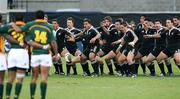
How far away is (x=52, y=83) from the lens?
19.7 m

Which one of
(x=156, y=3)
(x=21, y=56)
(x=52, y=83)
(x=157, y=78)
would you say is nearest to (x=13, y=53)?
(x=21, y=56)

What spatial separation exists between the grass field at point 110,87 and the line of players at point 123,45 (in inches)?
20.9

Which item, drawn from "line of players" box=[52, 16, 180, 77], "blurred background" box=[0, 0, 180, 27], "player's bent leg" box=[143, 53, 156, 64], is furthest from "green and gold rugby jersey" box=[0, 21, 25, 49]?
"blurred background" box=[0, 0, 180, 27]

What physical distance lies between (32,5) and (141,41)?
21.5 m

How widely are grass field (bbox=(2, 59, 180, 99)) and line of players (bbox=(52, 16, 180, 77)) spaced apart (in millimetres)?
531

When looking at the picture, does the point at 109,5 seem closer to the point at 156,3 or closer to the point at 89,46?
the point at 156,3

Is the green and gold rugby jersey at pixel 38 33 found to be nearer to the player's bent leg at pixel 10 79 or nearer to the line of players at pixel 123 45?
the player's bent leg at pixel 10 79

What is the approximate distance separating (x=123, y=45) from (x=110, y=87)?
3.87 m

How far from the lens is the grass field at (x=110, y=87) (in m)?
16.6

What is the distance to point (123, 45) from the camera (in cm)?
2216

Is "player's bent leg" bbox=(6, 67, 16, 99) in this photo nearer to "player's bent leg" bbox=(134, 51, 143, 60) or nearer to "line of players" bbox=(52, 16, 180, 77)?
"line of players" bbox=(52, 16, 180, 77)

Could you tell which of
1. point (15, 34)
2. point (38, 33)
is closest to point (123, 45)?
point (15, 34)

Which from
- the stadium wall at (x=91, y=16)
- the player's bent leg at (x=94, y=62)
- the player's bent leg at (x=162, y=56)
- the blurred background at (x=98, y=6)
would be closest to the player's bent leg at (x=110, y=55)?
the player's bent leg at (x=94, y=62)

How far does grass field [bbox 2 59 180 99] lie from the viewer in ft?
54.4
